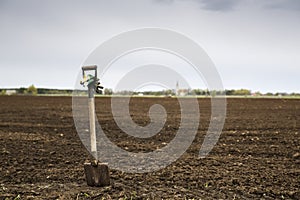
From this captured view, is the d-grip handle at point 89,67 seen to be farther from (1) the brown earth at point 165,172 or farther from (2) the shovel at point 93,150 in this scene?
(1) the brown earth at point 165,172

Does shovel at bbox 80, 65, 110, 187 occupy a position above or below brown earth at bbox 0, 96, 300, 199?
above

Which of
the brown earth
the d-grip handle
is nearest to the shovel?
the d-grip handle

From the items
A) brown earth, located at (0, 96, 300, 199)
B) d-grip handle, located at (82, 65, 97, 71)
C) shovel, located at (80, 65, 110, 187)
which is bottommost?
brown earth, located at (0, 96, 300, 199)

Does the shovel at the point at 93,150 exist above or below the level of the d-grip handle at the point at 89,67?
below

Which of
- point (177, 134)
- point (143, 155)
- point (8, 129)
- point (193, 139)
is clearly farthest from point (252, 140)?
point (8, 129)

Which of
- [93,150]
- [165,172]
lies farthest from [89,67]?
[165,172]

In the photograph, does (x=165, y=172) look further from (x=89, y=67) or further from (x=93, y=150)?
(x=89, y=67)

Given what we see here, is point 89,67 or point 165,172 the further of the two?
point 165,172

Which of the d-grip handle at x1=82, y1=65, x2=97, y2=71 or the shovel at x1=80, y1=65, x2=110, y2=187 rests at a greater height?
the d-grip handle at x1=82, y1=65, x2=97, y2=71

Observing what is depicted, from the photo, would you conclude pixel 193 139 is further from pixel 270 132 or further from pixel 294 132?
pixel 294 132

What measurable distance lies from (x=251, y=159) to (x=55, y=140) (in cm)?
528

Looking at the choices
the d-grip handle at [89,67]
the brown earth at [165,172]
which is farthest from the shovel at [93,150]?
the brown earth at [165,172]

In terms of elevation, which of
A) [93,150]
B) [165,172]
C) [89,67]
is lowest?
[165,172]

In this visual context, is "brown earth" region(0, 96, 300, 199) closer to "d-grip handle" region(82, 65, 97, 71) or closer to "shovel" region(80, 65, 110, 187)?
"shovel" region(80, 65, 110, 187)
